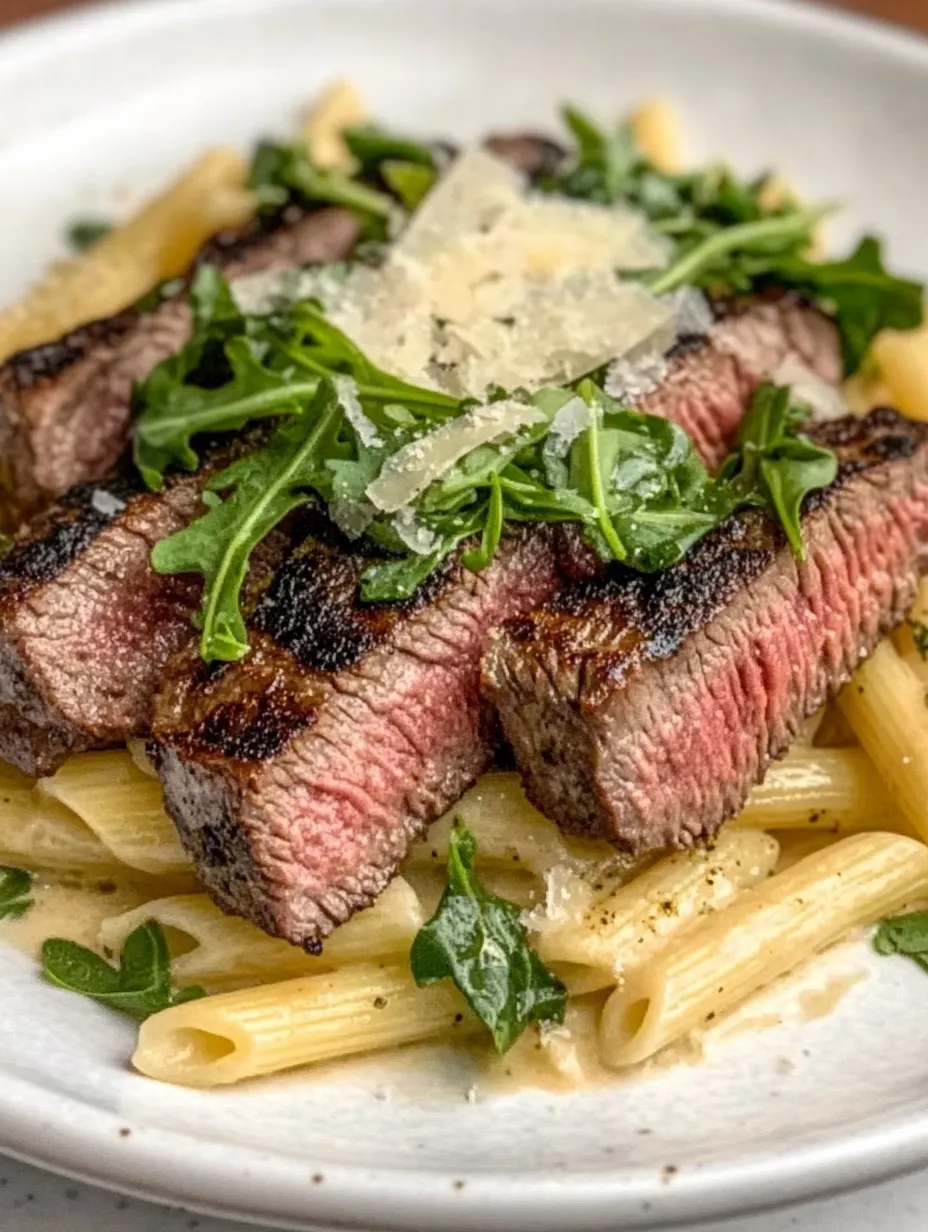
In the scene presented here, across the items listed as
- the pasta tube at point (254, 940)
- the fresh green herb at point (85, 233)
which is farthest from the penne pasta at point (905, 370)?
the fresh green herb at point (85, 233)

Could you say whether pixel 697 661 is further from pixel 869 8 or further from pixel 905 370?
pixel 869 8

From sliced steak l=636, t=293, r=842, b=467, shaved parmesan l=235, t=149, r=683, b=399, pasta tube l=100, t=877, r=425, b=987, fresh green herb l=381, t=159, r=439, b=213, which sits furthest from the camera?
fresh green herb l=381, t=159, r=439, b=213

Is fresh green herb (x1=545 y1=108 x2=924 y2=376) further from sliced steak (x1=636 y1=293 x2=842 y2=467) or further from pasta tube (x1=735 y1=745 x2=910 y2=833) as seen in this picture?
pasta tube (x1=735 y1=745 x2=910 y2=833)

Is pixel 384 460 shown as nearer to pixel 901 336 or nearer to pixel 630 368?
pixel 630 368

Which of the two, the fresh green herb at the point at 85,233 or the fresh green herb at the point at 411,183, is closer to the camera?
the fresh green herb at the point at 411,183

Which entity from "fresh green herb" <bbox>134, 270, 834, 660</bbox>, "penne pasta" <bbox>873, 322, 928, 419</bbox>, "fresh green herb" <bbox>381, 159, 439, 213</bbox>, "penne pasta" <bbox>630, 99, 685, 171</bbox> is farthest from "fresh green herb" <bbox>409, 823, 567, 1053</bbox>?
"penne pasta" <bbox>630, 99, 685, 171</bbox>

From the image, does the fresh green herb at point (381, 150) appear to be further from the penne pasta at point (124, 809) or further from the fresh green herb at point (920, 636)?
the penne pasta at point (124, 809)

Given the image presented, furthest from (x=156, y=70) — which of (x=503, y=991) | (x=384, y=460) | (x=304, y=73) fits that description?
(x=503, y=991)
